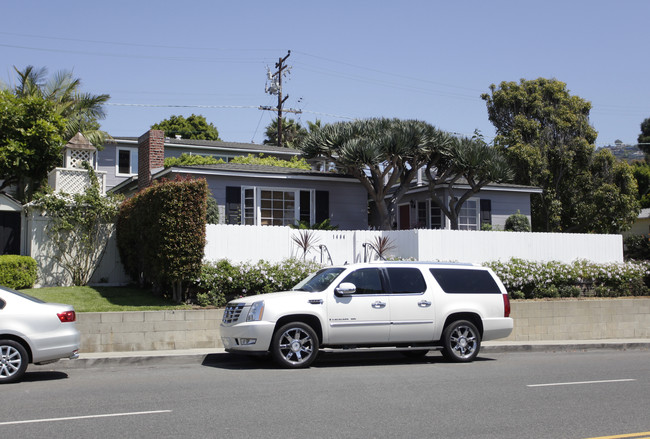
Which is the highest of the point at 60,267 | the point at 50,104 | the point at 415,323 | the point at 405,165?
the point at 50,104

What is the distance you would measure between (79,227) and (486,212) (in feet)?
53.1

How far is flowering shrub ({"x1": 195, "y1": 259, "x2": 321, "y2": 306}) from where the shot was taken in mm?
15375

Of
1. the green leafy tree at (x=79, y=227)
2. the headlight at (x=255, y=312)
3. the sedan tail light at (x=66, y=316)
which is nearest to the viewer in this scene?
the sedan tail light at (x=66, y=316)

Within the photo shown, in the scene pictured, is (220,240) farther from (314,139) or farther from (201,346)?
(314,139)

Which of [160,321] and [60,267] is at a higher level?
[60,267]

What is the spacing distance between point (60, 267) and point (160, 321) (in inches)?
221

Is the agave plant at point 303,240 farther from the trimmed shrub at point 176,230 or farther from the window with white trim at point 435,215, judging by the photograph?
the window with white trim at point 435,215

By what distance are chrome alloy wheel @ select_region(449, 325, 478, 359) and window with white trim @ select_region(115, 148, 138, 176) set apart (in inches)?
1080

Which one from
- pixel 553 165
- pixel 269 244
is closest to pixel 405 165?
pixel 269 244

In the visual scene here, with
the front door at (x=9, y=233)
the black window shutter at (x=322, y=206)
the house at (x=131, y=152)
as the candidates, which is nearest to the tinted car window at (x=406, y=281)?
the black window shutter at (x=322, y=206)

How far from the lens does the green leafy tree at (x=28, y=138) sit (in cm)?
2333

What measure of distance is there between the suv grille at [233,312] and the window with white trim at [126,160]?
26.0 meters

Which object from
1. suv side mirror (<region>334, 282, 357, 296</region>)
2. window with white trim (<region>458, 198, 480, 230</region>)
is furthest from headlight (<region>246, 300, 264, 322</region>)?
window with white trim (<region>458, 198, 480, 230</region>)

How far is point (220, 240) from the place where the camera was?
1705 centimetres
